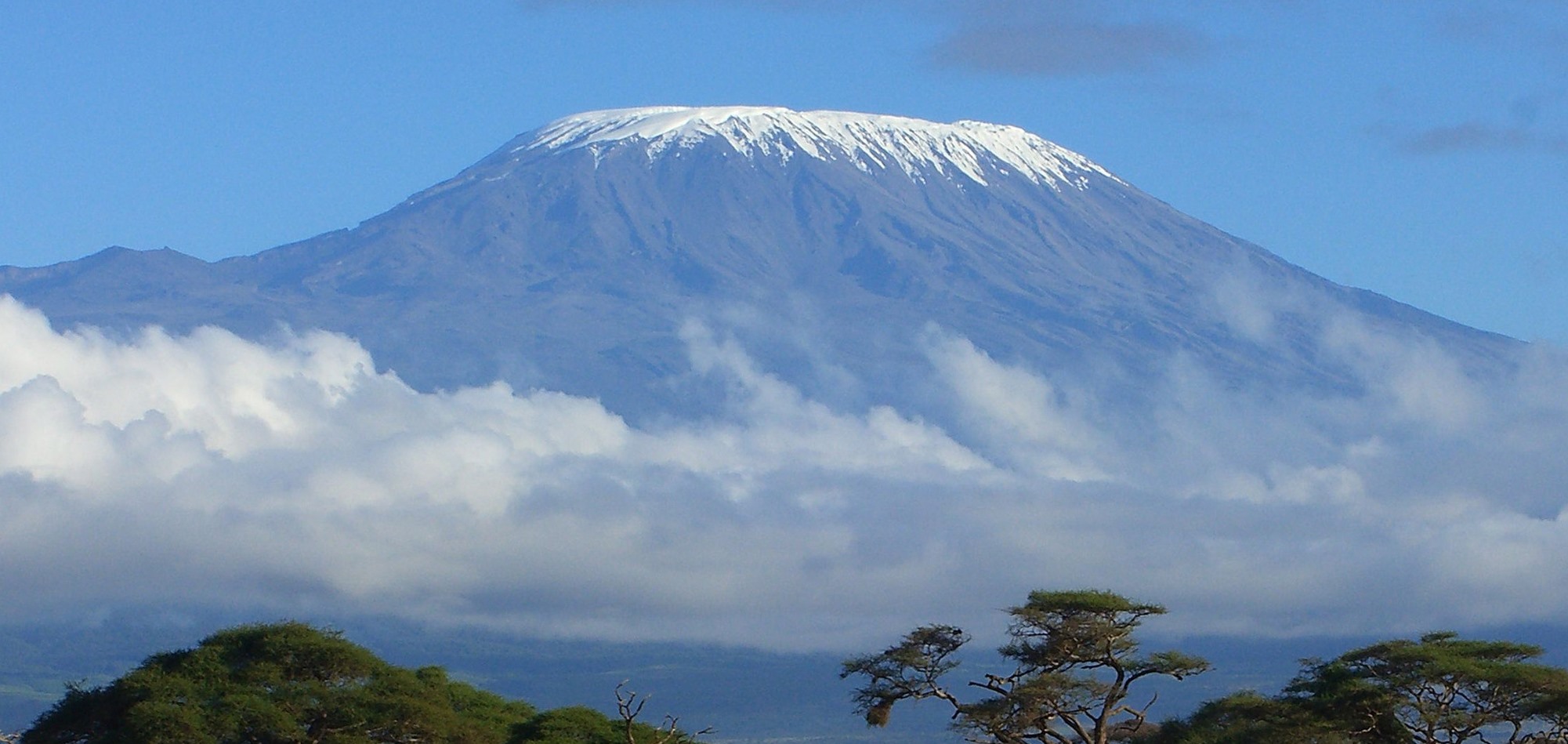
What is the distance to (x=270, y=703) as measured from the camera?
5425 cm

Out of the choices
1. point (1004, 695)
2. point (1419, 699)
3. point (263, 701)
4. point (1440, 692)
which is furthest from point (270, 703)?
point (1440, 692)

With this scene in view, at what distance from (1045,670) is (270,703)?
746 inches

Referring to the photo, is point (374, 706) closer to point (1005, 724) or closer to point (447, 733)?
point (447, 733)

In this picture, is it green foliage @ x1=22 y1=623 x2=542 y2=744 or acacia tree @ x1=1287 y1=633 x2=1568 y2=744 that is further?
acacia tree @ x1=1287 y1=633 x2=1568 y2=744

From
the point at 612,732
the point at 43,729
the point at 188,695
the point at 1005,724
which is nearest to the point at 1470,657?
the point at 1005,724

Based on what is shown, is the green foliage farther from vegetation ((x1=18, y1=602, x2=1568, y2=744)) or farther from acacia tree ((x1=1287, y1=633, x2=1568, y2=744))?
acacia tree ((x1=1287, y1=633, x2=1568, y2=744))

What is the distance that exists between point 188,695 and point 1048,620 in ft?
68.7

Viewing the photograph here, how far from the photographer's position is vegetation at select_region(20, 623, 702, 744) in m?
53.4

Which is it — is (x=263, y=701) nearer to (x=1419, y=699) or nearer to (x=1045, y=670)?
(x=1045, y=670)

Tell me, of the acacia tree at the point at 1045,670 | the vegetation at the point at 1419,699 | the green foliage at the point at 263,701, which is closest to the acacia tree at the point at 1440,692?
the vegetation at the point at 1419,699

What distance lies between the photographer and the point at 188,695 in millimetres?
54469

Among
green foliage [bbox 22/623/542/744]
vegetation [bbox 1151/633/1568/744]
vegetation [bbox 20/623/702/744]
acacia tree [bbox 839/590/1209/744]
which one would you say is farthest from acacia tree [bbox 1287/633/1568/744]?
green foliage [bbox 22/623/542/744]

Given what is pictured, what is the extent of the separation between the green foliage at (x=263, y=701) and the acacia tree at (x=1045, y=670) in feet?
33.5

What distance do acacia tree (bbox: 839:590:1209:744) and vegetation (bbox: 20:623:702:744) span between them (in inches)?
236
